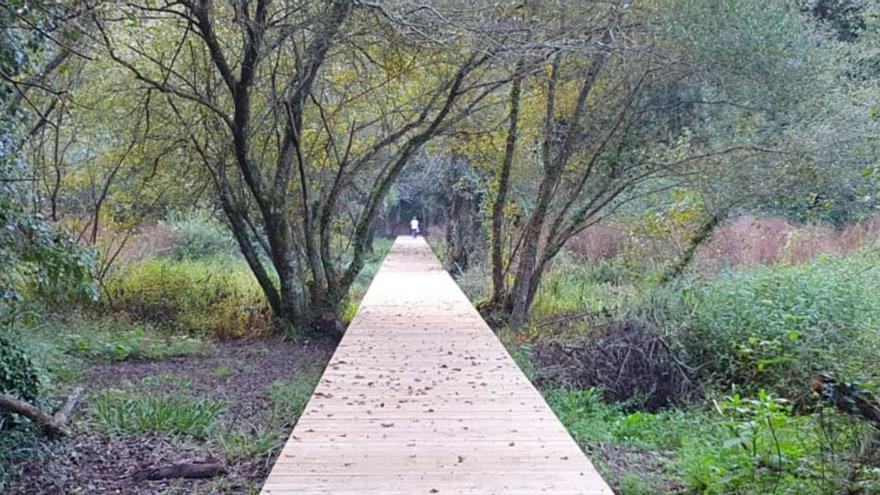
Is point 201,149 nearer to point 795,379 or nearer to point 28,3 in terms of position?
point 28,3

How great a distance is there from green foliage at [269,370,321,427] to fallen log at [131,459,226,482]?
967 mm

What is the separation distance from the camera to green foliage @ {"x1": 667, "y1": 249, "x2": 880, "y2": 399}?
4.83 m

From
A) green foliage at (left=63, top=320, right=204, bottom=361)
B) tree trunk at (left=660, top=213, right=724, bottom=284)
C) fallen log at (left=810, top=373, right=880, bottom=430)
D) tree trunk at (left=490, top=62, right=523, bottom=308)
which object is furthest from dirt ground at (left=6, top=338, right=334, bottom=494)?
tree trunk at (left=660, top=213, right=724, bottom=284)

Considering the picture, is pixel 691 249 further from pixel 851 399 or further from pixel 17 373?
pixel 17 373

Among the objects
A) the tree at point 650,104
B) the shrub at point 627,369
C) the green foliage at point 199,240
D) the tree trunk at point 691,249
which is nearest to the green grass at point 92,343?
the shrub at point 627,369

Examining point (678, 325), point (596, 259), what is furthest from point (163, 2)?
point (596, 259)

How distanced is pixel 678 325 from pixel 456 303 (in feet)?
7.35

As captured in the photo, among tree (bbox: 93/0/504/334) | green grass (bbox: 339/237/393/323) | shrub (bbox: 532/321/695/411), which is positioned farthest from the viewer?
green grass (bbox: 339/237/393/323)

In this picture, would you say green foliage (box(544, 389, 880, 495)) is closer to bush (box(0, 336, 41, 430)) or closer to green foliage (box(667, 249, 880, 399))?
green foliage (box(667, 249, 880, 399))

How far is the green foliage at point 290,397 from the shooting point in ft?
15.8

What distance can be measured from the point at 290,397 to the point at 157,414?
1.07 metres

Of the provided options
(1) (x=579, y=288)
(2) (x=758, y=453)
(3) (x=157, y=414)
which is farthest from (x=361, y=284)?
(2) (x=758, y=453)

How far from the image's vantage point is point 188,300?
370 inches

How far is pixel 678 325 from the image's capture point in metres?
6.04
